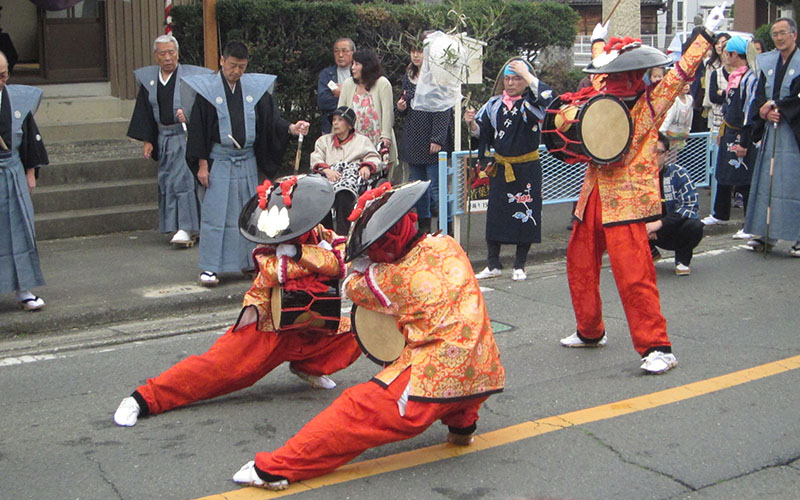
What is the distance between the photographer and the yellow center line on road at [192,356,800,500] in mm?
4059

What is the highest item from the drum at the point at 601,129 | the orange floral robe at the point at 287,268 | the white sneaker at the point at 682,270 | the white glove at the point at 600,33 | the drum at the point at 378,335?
the white glove at the point at 600,33

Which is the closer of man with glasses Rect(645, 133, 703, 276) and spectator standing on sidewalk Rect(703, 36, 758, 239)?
man with glasses Rect(645, 133, 703, 276)

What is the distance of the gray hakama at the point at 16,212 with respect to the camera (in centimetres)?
694

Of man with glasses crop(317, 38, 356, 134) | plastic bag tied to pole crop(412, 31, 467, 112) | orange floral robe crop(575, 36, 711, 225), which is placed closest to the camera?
orange floral robe crop(575, 36, 711, 225)

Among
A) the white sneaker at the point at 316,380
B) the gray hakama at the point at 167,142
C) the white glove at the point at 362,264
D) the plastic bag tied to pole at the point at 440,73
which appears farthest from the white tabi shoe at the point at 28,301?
the plastic bag tied to pole at the point at 440,73

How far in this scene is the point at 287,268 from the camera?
4629 millimetres

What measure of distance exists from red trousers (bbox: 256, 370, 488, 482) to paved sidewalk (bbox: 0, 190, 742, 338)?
3402 mm

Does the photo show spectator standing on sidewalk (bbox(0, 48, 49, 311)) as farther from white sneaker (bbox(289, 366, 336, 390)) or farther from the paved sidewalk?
white sneaker (bbox(289, 366, 336, 390))

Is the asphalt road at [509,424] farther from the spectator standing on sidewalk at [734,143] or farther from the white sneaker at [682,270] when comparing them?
the spectator standing on sidewalk at [734,143]

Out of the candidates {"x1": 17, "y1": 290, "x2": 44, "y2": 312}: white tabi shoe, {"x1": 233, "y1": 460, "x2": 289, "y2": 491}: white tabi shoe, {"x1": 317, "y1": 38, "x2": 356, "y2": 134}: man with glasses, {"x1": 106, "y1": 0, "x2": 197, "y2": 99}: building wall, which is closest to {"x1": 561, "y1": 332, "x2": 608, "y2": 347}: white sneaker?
{"x1": 233, "y1": 460, "x2": 289, "y2": 491}: white tabi shoe

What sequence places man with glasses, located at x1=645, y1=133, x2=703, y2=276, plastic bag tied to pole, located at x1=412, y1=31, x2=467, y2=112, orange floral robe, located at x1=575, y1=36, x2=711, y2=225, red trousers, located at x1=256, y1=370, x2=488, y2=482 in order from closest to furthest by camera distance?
red trousers, located at x1=256, y1=370, x2=488, y2=482 < orange floral robe, located at x1=575, y1=36, x2=711, y2=225 < man with glasses, located at x1=645, y1=133, x2=703, y2=276 < plastic bag tied to pole, located at x1=412, y1=31, x2=467, y2=112

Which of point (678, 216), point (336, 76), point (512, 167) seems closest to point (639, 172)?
point (512, 167)

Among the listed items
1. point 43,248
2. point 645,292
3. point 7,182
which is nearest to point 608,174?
point 645,292

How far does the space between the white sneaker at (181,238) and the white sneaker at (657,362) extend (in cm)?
498
